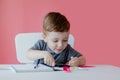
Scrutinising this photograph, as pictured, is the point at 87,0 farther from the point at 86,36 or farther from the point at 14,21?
the point at 14,21

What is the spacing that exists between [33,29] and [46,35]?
109cm

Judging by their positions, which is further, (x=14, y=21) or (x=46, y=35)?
(x=14, y=21)

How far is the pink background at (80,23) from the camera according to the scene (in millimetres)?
2250

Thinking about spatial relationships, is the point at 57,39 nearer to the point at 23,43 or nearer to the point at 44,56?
the point at 44,56

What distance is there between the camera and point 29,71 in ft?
3.05

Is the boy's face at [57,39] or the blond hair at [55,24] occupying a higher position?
the blond hair at [55,24]

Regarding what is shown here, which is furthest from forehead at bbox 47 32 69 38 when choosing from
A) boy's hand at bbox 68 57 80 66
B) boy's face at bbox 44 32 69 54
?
boy's hand at bbox 68 57 80 66

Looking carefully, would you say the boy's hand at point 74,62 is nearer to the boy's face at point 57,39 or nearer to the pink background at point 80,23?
the boy's face at point 57,39

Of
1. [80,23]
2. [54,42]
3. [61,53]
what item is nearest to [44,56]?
[54,42]

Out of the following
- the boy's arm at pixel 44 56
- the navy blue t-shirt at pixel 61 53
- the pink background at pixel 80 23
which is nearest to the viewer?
the boy's arm at pixel 44 56

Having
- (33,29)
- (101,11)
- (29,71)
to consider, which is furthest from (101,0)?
(29,71)

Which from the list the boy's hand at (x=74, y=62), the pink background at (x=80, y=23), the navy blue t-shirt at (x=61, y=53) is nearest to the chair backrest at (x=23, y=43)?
the navy blue t-shirt at (x=61, y=53)

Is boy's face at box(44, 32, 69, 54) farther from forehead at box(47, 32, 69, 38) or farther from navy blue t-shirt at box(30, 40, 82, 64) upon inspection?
navy blue t-shirt at box(30, 40, 82, 64)

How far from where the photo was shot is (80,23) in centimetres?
229
